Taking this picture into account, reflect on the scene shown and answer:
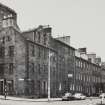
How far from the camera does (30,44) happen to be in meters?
48.8

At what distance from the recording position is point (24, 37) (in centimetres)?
4844

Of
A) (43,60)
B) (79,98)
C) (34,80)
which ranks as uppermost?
(43,60)

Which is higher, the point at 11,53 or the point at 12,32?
the point at 12,32

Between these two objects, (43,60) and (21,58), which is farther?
(43,60)

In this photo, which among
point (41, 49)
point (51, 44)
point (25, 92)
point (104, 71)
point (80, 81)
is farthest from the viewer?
point (104, 71)

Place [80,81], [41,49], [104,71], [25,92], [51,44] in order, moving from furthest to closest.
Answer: [104,71], [80,81], [51,44], [41,49], [25,92]

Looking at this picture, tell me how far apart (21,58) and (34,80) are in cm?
485

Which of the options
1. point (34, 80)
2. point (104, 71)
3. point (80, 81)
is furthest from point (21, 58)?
point (104, 71)

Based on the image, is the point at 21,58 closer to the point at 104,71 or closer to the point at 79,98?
the point at 79,98

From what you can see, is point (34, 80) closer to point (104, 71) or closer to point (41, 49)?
point (41, 49)

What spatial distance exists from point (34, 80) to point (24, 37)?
327 inches

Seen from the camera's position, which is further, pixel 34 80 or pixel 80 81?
pixel 80 81

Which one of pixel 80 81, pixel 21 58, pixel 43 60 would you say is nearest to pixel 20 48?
pixel 21 58

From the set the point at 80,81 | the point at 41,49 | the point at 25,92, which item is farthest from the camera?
the point at 80,81
